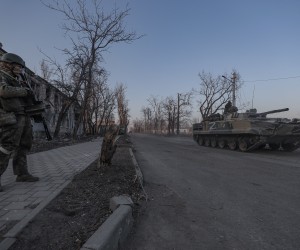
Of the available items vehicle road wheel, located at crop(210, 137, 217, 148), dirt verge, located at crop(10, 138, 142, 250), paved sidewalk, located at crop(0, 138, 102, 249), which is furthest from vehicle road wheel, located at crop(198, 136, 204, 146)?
dirt verge, located at crop(10, 138, 142, 250)

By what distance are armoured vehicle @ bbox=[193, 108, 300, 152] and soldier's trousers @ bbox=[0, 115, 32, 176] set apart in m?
12.7

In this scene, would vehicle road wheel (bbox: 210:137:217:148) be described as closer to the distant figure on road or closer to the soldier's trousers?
the distant figure on road

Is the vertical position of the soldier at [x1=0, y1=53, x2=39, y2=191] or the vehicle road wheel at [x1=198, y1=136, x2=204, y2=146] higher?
the soldier at [x1=0, y1=53, x2=39, y2=191]

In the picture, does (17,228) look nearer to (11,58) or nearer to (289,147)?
(11,58)

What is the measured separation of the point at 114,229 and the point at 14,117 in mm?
3116

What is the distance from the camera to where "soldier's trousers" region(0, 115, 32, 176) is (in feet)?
17.7

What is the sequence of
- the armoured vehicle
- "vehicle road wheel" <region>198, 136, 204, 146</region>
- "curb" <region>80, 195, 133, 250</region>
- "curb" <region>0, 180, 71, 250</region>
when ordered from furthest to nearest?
1. "vehicle road wheel" <region>198, 136, 204, 146</region>
2. the armoured vehicle
3. "curb" <region>0, 180, 71, 250</region>
4. "curb" <region>80, 195, 133, 250</region>

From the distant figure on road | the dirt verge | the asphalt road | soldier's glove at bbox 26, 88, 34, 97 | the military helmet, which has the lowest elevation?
the asphalt road

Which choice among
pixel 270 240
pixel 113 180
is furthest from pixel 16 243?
pixel 113 180

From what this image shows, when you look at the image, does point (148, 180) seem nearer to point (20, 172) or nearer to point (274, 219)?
point (20, 172)

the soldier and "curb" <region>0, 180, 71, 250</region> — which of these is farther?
the soldier

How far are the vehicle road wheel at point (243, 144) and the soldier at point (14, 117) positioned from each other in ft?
45.1

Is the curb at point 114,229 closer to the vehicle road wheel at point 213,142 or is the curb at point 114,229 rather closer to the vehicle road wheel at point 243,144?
the vehicle road wheel at point 243,144

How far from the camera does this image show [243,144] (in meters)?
18.2
